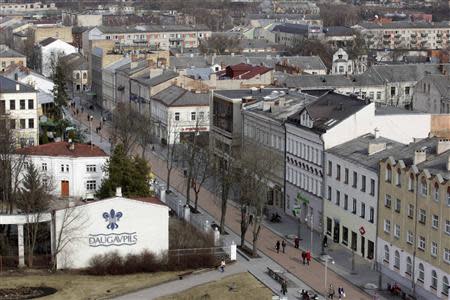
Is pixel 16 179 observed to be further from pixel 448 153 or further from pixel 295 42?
pixel 295 42

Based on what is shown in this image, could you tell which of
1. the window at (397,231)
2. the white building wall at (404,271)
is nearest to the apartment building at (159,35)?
the white building wall at (404,271)

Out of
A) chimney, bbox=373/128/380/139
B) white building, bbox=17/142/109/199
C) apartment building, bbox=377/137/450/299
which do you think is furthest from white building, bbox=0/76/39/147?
apartment building, bbox=377/137/450/299

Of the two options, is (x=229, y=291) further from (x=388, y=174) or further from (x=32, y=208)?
(x=32, y=208)

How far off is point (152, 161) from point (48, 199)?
27.3 m

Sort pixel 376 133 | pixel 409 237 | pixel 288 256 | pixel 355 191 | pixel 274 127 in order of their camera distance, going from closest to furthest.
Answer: pixel 409 237 < pixel 288 256 < pixel 355 191 < pixel 376 133 < pixel 274 127

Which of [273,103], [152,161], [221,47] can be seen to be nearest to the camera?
[273,103]

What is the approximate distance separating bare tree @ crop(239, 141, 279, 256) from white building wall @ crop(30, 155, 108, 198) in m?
12.8

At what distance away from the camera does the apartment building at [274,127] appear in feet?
225

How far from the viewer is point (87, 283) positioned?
50906 millimetres

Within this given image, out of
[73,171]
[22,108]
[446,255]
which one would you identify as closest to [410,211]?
[446,255]

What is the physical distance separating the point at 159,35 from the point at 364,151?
130 metres

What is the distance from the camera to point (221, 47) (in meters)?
162

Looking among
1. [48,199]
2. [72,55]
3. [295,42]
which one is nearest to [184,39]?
[295,42]

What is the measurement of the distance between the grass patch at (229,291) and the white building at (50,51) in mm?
95174
